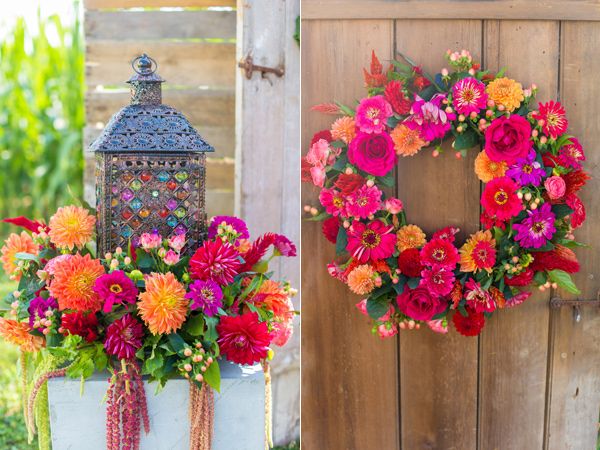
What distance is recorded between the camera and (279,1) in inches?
92.6

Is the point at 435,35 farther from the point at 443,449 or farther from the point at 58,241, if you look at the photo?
the point at 58,241

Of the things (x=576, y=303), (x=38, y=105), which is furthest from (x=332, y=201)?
(x=38, y=105)

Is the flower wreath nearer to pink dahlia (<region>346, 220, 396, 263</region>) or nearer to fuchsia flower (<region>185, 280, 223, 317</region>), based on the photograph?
pink dahlia (<region>346, 220, 396, 263</region>)

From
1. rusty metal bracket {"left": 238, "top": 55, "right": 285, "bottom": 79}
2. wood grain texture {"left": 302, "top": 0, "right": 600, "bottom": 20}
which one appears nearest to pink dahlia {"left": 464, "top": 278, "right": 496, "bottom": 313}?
wood grain texture {"left": 302, "top": 0, "right": 600, "bottom": 20}

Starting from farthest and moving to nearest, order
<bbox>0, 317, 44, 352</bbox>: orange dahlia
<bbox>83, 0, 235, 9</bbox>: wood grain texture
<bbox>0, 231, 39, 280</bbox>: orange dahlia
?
<bbox>83, 0, 235, 9</bbox>: wood grain texture < <bbox>0, 231, 39, 280</bbox>: orange dahlia < <bbox>0, 317, 44, 352</bbox>: orange dahlia

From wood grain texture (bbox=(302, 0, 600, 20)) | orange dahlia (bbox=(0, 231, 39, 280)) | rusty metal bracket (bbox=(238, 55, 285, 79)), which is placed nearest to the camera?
wood grain texture (bbox=(302, 0, 600, 20))

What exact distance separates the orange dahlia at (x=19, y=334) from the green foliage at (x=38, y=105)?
105 inches

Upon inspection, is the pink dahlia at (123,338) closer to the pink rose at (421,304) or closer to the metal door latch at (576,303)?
the pink rose at (421,304)

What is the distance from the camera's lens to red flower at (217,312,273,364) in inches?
63.3

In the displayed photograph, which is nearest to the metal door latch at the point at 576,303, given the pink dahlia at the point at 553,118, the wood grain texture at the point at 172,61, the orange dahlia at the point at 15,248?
the pink dahlia at the point at 553,118

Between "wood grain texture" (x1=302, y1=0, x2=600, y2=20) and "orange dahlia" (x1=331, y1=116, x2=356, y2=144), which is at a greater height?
"wood grain texture" (x1=302, y1=0, x2=600, y2=20)

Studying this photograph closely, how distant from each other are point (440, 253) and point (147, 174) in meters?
0.76

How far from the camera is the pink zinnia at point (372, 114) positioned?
4.93 feet

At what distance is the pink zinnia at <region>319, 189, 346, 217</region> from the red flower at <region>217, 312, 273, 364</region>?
0.98 ft
